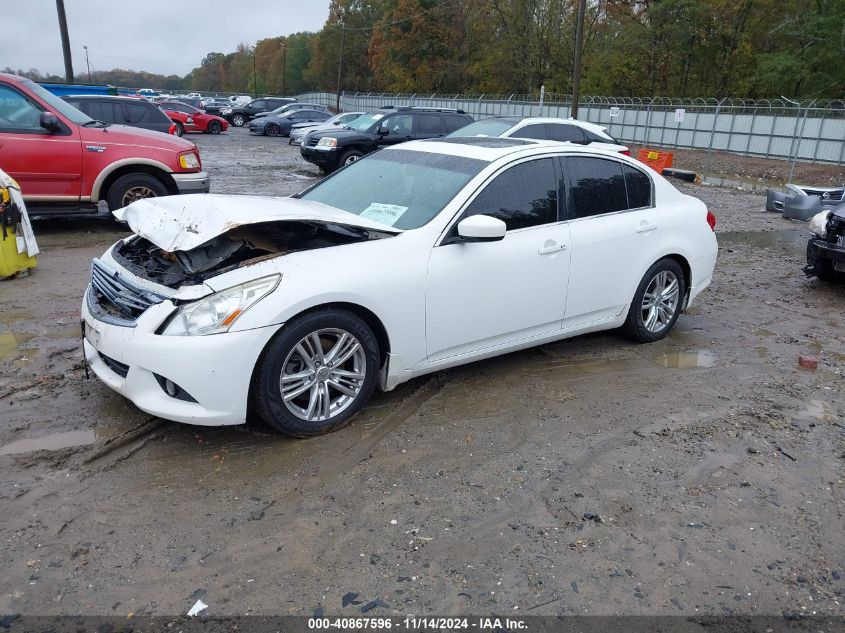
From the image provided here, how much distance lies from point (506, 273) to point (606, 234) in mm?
1100

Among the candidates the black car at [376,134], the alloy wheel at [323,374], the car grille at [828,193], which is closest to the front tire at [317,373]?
the alloy wheel at [323,374]

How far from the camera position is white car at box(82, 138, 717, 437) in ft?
11.9

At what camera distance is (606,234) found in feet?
17.1

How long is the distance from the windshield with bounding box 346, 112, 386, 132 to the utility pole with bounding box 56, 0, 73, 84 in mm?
10893

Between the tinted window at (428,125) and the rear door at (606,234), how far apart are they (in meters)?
12.4

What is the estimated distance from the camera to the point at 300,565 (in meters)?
2.94

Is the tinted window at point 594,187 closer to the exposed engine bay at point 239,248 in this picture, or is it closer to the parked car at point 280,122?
the exposed engine bay at point 239,248

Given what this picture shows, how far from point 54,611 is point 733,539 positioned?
293 cm

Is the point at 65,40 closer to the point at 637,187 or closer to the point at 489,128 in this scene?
the point at 489,128

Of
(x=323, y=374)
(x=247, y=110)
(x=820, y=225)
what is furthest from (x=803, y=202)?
(x=247, y=110)

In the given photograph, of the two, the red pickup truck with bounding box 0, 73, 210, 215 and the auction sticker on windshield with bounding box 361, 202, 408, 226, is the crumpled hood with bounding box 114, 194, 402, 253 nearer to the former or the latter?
the auction sticker on windshield with bounding box 361, 202, 408, 226

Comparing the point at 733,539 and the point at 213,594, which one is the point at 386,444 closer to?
the point at 213,594

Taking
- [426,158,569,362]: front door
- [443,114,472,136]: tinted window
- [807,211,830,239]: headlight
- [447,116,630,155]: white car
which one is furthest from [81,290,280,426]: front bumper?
[443,114,472,136]: tinted window

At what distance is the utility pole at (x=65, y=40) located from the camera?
21766 millimetres
